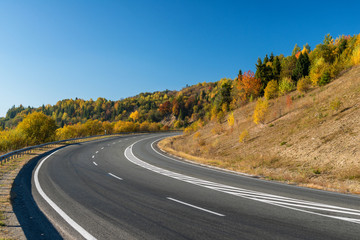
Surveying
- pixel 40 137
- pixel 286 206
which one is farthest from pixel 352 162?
pixel 40 137

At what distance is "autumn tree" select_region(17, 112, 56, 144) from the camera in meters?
34.7

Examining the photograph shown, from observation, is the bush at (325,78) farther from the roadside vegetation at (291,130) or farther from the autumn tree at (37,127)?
the autumn tree at (37,127)

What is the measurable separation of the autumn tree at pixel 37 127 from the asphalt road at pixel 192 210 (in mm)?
29643

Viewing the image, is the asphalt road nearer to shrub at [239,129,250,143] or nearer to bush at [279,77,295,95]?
shrub at [239,129,250,143]

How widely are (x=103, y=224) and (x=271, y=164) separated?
15811mm

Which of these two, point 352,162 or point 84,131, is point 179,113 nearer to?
point 84,131

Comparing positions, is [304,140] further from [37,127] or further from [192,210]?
[37,127]

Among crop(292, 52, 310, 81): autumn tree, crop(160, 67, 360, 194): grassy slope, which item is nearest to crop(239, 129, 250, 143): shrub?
crop(160, 67, 360, 194): grassy slope

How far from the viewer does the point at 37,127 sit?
36.1 metres

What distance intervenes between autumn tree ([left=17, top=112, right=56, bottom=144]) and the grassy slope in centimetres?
2845

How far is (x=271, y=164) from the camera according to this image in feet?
58.8

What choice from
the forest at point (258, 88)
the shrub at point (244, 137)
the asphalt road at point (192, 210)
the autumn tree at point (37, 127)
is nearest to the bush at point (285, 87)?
the forest at point (258, 88)

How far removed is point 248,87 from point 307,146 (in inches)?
1569

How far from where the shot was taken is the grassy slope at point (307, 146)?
1295 cm
